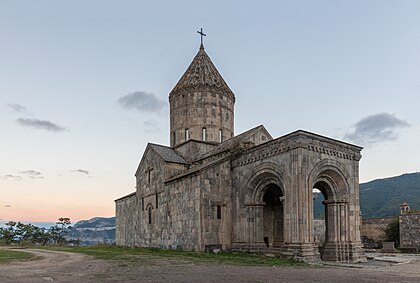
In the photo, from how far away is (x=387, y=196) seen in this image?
143 metres

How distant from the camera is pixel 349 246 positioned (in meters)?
24.1

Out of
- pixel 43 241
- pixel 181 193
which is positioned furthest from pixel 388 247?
pixel 43 241

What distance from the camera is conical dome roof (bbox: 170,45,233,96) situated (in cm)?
3403

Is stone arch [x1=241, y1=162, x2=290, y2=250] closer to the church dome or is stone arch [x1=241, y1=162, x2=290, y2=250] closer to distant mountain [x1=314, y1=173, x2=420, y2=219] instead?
the church dome

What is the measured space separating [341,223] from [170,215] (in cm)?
1179

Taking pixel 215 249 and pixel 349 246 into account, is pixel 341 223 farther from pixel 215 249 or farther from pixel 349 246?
pixel 215 249

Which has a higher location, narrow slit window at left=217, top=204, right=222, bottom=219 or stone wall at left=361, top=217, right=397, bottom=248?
narrow slit window at left=217, top=204, right=222, bottom=219

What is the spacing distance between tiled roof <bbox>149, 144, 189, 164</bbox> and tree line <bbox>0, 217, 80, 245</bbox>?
2149 centimetres

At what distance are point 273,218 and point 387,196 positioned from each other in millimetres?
128692

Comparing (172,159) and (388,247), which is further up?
(172,159)

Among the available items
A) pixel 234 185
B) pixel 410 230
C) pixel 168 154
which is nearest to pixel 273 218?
pixel 234 185

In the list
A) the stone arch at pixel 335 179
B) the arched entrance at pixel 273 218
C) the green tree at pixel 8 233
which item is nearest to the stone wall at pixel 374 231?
the arched entrance at pixel 273 218

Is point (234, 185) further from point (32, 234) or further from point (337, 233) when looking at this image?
point (32, 234)

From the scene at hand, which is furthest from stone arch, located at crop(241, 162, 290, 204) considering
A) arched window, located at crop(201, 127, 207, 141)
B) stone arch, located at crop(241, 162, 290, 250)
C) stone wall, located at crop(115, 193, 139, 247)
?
stone wall, located at crop(115, 193, 139, 247)
